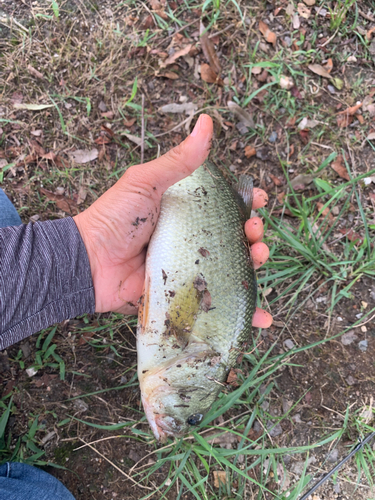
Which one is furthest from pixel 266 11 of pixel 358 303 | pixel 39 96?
pixel 358 303

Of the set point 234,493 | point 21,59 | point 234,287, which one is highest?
point 21,59

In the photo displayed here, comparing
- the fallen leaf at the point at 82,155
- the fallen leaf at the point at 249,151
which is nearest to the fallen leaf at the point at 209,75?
the fallen leaf at the point at 249,151

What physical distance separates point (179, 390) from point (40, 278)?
4.22 ft

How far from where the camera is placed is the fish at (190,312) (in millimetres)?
2307

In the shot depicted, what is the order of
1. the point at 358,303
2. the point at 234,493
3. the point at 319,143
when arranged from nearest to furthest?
the point at 234,493, the point at 358,303, the point at 319,143

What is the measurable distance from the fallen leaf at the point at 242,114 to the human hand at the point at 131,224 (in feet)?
4.51

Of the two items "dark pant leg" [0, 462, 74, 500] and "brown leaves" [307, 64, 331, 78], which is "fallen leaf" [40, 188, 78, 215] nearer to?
"dark pant leg" [0, 462, 74, 500]

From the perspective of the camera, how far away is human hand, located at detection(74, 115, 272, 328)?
8.02ft

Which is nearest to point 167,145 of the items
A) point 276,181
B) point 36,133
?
point 276,181

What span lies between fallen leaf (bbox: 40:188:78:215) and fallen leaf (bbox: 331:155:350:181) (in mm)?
2790

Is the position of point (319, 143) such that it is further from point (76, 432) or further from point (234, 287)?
point (76, 432)

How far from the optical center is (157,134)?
357cm

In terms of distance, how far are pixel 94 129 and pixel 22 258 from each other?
5.67 feet

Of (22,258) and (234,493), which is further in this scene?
(234,493)
